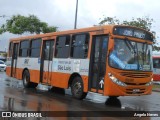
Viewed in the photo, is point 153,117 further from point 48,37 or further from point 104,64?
point 48,37

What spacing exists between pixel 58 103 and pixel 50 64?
14.6 feet

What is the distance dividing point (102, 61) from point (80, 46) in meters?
1.87

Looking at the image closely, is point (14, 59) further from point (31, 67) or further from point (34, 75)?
point (34, 75)

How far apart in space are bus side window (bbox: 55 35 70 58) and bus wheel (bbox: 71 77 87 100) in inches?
57.4

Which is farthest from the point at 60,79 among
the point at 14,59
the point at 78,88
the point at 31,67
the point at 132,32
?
the point at 14,59

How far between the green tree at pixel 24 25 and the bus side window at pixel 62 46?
3572 centimetres

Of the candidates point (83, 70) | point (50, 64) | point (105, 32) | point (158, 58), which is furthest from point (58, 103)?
point (158, 58)

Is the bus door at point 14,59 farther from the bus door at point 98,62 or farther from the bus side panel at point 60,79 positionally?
the bus door at point 98,62

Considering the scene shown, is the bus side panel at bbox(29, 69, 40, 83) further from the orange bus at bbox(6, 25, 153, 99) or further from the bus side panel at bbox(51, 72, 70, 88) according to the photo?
the bus side panel at bbox(51, 72, 70, 88)

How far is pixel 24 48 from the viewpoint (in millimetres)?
21922

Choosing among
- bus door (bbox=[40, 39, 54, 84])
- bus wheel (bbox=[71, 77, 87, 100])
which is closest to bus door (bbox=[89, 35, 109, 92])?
bus wheel (bbox=[71, 77, 87, 100])

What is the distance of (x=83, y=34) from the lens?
52.2 feet

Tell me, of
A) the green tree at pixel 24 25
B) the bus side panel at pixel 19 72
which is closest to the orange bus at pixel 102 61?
the bus side panel at pixel 19 72

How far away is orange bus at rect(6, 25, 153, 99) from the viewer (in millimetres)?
14070
